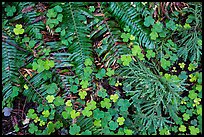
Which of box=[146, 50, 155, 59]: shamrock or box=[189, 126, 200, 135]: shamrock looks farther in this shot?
box=[146, 50, 155, 59]: shamrock

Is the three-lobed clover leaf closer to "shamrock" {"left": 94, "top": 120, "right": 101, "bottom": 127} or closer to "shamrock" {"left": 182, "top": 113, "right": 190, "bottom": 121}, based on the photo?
"shamrock" {"left": 94, "top": 120, "right": 101, "bottom": 127}

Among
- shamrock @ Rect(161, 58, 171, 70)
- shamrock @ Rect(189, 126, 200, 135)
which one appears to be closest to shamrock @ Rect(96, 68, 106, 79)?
shamrock @ Rect(161, 58, 171, 70)

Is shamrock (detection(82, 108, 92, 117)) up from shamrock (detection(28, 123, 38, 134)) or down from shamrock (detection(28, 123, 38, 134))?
up

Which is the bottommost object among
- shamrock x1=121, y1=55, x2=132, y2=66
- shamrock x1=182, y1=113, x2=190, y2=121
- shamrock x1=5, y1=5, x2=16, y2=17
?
shamrock x1=182, y1=113, x2=190, y2=121

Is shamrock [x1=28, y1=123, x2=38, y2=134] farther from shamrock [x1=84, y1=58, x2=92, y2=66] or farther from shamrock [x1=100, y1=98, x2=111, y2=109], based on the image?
shamrock [x1=84, y1=58, x2=92, y2=66]

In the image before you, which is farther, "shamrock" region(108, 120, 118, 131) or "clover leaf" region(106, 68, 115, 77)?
"clover leaf" region(106, 68, 115, 77)

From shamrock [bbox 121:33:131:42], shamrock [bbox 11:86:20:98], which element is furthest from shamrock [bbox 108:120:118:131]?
shamrock [bbox 11:86:20:98]

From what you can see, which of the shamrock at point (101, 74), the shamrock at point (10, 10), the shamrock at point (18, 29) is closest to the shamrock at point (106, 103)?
the shamrock at point (101, 74)

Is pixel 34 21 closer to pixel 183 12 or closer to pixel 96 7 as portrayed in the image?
pixel 96 7

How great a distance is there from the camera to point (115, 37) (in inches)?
134

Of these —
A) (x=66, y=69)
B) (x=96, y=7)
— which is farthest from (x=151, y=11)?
(x=66, y=69)

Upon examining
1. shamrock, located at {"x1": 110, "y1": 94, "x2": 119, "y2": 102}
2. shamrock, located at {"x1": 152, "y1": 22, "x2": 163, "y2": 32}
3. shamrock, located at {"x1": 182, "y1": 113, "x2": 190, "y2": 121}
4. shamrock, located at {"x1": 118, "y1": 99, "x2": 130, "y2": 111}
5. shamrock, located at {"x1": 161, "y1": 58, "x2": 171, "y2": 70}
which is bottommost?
shamrock, located at {"x1": 182, "y1": 113, "x2": 190, "y2": 121}

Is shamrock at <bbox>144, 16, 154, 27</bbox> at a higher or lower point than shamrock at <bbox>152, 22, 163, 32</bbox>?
higher

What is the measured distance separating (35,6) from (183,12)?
171 centimetres
